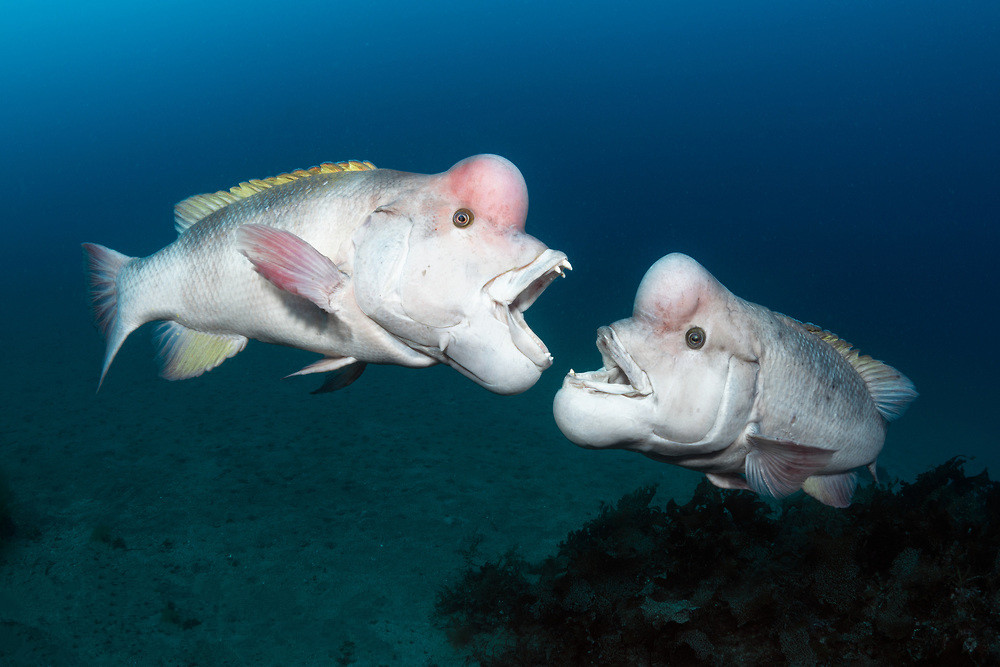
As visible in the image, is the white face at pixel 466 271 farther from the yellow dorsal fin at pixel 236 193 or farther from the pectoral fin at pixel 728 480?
the pectoral fin at pixel 728 480

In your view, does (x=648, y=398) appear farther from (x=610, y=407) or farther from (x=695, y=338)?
(x=695, y=338)

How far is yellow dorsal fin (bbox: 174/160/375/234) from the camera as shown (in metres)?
2.71

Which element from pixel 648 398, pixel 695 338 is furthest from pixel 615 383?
pixel 695 338

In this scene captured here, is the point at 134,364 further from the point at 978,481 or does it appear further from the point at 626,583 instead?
the point at 978,481

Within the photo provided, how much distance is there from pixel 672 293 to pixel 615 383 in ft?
1.54

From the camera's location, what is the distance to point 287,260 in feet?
7.04

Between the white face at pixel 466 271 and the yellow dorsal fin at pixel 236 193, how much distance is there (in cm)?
65

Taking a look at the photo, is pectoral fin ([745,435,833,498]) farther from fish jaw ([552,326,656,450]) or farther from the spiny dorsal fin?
the spiny dorsal fin

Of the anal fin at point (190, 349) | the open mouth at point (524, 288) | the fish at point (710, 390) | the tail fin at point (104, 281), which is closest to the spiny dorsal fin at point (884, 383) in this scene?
the fish at point (710, 390)

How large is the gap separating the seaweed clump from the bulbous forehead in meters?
1.57

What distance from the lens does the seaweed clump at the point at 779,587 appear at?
2.54 meters

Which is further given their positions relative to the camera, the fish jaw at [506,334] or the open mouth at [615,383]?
the open mouth at [615,383]

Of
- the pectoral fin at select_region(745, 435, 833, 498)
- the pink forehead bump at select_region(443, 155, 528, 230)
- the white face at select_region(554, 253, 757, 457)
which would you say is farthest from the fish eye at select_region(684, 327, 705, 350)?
the pink forehead bump at select_region(443, 155, 528, 230)

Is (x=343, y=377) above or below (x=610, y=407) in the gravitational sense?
below
